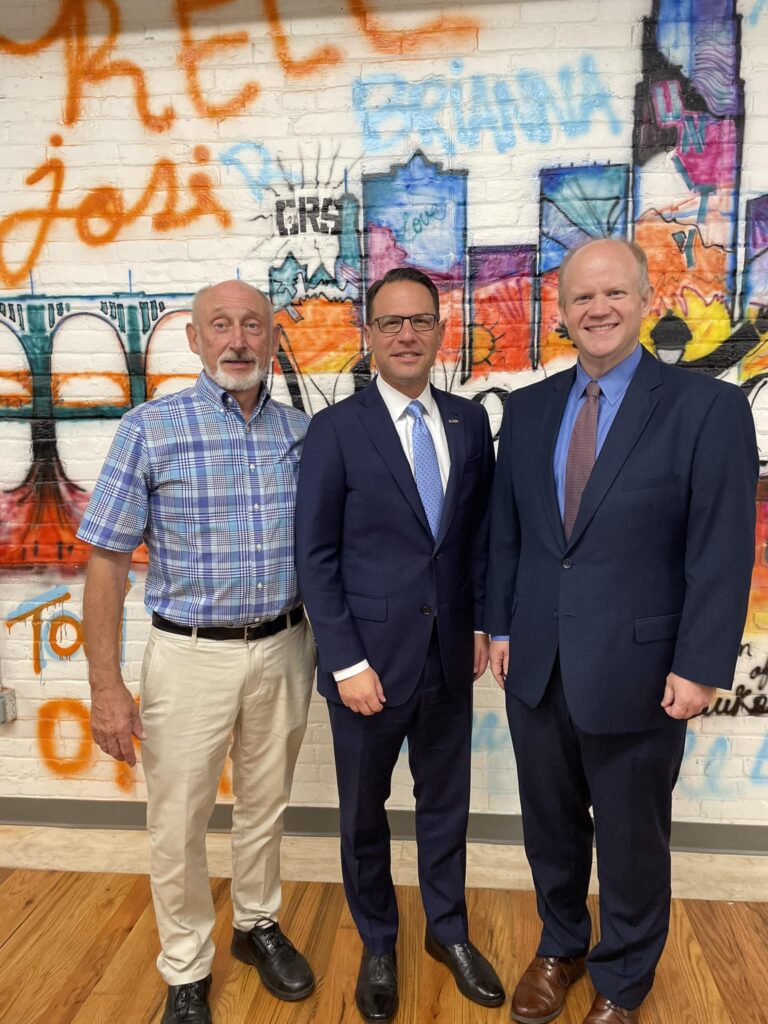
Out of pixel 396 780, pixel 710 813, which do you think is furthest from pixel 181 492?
pixel 710 813

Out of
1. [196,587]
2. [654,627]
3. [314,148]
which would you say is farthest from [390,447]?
[314,148]

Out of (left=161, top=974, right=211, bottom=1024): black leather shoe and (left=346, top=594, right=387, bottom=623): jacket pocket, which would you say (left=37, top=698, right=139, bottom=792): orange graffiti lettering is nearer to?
(left=161, top=974, right=211, bottom=1024): black leather shoe

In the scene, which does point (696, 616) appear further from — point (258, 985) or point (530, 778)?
point (258, 985)

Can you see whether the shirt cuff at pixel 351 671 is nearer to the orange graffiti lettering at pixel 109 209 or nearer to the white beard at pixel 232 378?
the white beard at pixel 232 378

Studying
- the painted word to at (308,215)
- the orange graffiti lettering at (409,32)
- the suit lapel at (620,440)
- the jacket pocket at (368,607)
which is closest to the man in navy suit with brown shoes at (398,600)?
the jacket pocket at (368,607)

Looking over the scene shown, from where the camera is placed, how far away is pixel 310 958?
2.06 meters

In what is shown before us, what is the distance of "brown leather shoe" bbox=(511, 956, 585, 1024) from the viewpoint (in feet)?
5.95

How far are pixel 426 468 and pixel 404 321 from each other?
1.17 ft

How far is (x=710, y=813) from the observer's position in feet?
8.39

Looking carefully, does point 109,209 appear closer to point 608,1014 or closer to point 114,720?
point 114,720

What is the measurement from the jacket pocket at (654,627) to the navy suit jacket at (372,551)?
0.44 m

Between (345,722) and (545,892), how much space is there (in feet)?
2.23

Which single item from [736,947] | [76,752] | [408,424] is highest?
[408,424]

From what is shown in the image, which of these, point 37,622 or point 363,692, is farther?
point 37,622
